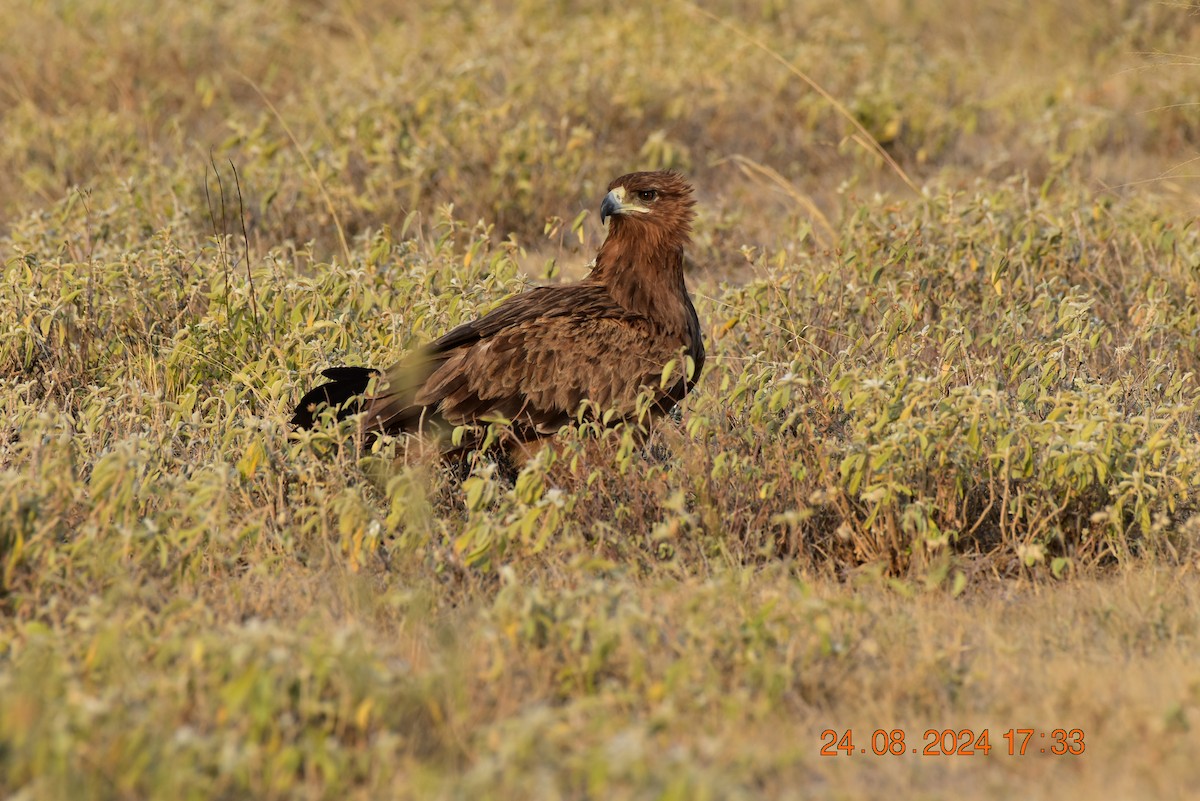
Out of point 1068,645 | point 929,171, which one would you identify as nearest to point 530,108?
point 929,171

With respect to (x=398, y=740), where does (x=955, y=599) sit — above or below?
below

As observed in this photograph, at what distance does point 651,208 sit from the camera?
5.94 metres

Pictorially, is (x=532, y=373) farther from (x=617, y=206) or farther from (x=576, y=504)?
(x=617, y=206)

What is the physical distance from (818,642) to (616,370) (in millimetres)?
1796

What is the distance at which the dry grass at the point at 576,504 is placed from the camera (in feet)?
11.6

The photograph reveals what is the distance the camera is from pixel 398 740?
3.38 m

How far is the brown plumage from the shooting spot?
5.51m

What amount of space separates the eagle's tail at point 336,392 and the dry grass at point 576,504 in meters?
0.15

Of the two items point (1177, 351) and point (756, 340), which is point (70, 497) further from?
point (1177, 351)
